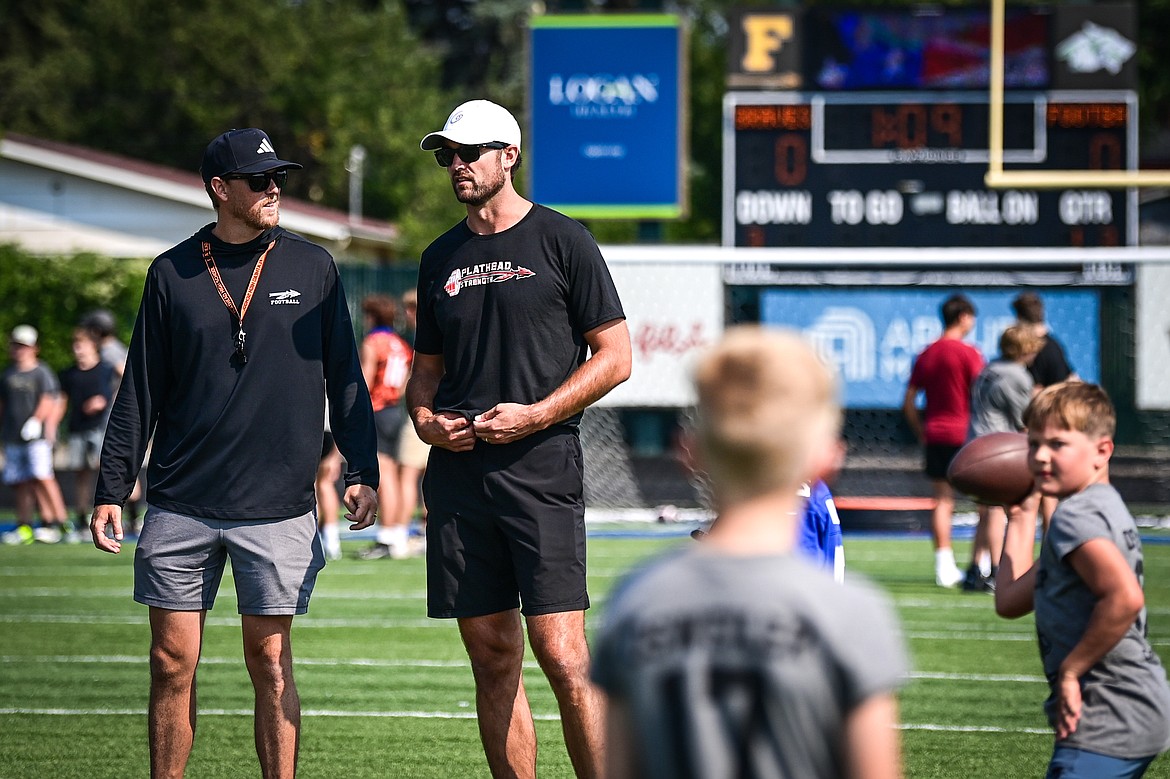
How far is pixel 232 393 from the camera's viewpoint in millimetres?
4738

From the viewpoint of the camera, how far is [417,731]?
6.47 metres

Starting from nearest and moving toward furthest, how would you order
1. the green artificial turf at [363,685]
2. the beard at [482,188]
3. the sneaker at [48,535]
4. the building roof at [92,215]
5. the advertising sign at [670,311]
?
the beard at [482,188]
the green artificial turf at [363,685]
the sneaker at [48,535]
the advertising sign at [670,311]
the building roof at [92,215]

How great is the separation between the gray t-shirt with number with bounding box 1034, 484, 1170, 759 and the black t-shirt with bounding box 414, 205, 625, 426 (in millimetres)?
1670

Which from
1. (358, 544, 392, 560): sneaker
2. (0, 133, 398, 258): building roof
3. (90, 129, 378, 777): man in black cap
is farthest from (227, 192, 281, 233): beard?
(0, 133, 398, 258): building roof

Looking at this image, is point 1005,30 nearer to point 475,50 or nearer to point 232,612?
point 232,612

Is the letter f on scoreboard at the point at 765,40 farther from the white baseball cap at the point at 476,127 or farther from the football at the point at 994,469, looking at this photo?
the white baseball cap at the point at 476,127

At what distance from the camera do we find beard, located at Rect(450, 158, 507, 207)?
15.5 feet

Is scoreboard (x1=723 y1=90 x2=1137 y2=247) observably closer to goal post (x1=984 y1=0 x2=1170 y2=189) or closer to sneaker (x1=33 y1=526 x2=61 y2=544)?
goal post (x1=984 y1=0 x2=1170 y2=189)

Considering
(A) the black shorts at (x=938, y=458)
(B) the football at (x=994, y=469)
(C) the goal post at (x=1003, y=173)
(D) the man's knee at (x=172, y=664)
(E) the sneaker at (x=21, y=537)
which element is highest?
(C) the goal post at (x=1003, y=173)

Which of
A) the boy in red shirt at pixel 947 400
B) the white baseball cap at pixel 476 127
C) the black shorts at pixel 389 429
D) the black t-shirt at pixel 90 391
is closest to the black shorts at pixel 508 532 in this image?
the white baseball cap at pixel 476 127

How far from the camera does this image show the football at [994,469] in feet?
17.2

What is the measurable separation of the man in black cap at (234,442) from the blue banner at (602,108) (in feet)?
41.2

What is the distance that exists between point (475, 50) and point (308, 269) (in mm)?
44393

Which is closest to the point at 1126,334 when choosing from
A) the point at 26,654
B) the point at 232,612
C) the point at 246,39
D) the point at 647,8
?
the point at 647,8
